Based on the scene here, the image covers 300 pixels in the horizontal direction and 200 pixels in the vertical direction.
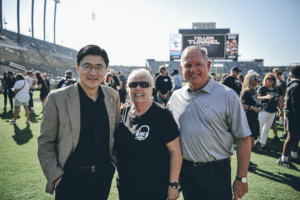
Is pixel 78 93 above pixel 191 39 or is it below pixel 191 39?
below

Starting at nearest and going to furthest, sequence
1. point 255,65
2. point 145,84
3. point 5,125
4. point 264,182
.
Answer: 1. point 145,84
2. point 264,182
3. point 5,125
4. point 255,65

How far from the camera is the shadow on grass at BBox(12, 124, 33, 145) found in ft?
17.5

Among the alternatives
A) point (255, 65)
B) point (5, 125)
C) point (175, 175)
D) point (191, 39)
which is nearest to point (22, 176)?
point (175, 175)

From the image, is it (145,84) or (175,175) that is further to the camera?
(145,84)

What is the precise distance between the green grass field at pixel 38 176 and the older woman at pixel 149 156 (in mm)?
1509

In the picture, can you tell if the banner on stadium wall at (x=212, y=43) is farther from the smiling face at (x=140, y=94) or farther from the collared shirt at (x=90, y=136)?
the collared shirt at (x=90, y=136)

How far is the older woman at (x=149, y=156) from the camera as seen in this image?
1.78 m

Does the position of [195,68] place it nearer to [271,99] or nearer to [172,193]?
[172,193]

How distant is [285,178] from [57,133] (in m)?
4.39

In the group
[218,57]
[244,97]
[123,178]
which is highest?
[218,57]

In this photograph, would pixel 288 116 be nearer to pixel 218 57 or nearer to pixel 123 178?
pixel 123 178

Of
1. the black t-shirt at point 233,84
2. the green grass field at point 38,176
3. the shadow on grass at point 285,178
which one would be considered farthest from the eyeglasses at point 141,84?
the black t-shirt at point 233,84

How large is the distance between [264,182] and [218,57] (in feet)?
84.9

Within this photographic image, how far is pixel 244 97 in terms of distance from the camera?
4043mm
